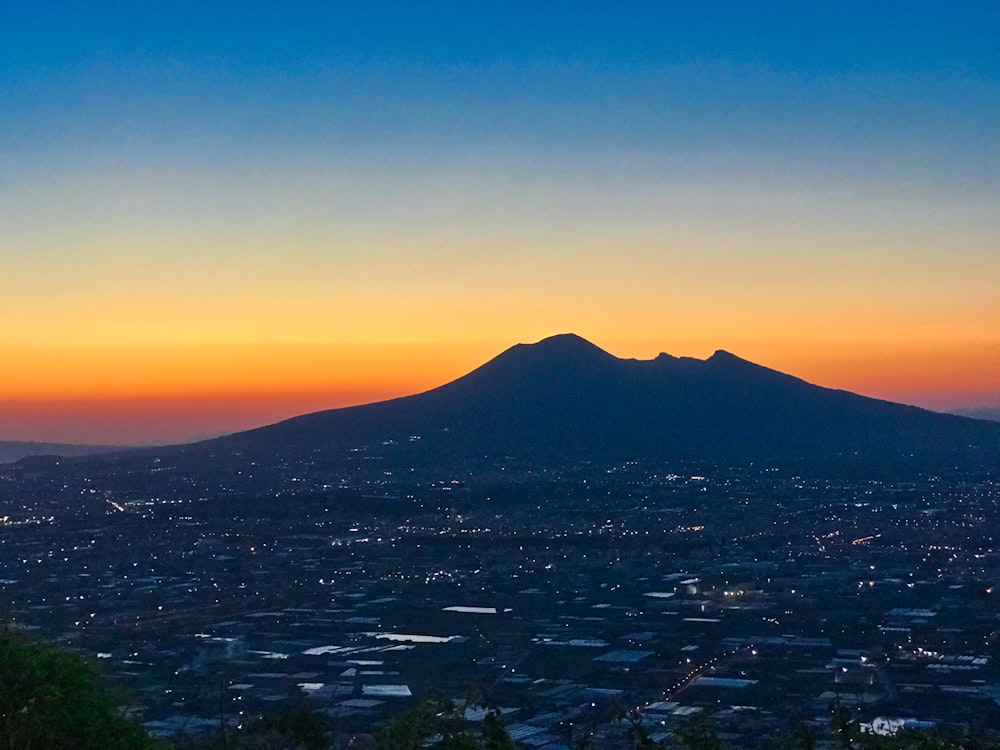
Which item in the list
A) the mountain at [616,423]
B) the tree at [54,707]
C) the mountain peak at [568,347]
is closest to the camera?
the tree at [54,707]

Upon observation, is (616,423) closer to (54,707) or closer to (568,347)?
(568,347)

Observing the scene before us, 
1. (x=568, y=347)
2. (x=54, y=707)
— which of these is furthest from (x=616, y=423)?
(x=54, y=707)

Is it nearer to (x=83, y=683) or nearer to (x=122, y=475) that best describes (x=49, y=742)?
(x=83, y=683)

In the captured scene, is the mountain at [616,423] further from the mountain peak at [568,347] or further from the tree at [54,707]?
the tree at [54,707]

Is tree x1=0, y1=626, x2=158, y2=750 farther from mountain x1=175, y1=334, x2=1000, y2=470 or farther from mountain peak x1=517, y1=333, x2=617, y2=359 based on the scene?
mountain peak x1=517, y1=333, x2=617, y2=359

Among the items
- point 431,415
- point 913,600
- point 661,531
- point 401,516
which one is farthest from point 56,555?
point 431,415

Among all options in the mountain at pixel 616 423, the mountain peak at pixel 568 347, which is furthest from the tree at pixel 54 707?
the mountain peak at pixel 568 347

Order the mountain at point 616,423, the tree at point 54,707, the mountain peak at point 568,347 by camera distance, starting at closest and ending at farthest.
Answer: the tree at point 54,707 → the mountain at point 616,423 → the mountain peak at point 568,347
